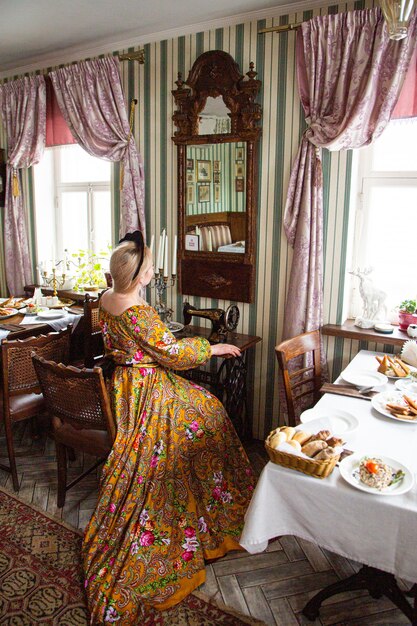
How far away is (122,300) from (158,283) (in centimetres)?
87

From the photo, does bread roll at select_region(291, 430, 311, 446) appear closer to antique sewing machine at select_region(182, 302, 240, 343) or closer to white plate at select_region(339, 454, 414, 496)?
white plate at select_region(339, 454, 414, 496)

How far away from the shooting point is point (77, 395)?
2191mm

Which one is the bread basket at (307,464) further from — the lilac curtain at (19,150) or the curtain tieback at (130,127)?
the lilac curtain at (19,150)

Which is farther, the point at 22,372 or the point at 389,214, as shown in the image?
the point at 389,214

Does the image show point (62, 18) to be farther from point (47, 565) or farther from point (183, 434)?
point (47, 565)

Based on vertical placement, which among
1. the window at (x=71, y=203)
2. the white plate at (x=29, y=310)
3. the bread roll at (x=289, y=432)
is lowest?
the bread roll at (x=289, y=432)

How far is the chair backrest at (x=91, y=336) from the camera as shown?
3.14 meters

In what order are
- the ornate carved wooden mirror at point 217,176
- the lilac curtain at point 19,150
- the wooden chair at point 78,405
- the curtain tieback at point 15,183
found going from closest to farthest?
the wooden chair at point 78,405, the ornate carved wooden mirror at point 217,176, the lilac curtain at point 19,150, the curtain tieback at point 15,183

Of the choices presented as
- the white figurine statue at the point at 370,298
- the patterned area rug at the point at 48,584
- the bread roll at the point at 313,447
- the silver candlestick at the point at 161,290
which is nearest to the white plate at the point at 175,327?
the silver candlestick at the point at 161,290

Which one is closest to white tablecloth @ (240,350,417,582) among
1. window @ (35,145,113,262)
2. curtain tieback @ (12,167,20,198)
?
window @ (35,145,113,262)

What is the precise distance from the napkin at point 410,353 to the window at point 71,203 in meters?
2.50

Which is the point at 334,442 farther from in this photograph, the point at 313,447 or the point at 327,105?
the point at 327,105

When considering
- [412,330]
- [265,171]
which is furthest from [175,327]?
[412,330]

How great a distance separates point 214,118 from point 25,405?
2042 mm
